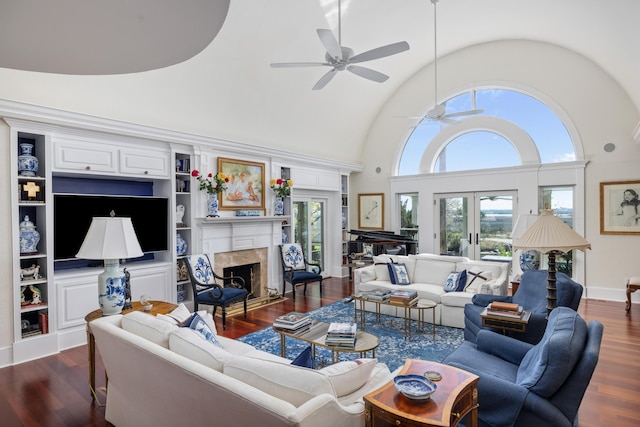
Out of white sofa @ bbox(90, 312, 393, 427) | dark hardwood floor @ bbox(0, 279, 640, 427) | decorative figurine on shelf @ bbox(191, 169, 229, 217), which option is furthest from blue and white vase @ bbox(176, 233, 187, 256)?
white sofa @ bbox(90, 312, 393, 427)

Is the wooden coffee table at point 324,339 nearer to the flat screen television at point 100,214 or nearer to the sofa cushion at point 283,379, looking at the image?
the sofa cushion at point 283,379

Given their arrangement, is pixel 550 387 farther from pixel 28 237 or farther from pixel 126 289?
pixel 28 237

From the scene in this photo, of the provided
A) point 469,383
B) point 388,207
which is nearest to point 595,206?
point 388,207

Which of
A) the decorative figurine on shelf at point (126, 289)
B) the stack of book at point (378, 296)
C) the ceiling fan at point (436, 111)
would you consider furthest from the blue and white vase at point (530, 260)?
the decorative figurine on shelf at point (126, 289)

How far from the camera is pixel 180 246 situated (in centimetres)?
539

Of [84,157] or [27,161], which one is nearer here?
[27,161]

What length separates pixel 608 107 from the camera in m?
6.07

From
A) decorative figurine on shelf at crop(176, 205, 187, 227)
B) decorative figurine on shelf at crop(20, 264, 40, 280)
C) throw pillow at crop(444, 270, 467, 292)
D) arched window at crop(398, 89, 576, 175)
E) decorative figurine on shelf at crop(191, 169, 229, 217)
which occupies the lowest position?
throw pillow at crop(444, 270, 467, 292)

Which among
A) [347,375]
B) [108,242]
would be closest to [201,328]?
[108,242]

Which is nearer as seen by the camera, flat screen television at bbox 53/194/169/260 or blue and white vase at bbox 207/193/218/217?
flat screen television at bbox 53/194/169/260

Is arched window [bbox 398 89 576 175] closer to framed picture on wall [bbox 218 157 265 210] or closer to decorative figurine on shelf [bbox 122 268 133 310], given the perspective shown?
framed picture on wall [bbox 218 157 265 210]

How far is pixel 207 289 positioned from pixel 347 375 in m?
3.78

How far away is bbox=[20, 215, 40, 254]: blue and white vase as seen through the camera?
3902 mm

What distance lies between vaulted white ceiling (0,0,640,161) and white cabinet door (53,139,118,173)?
1.36 ft
